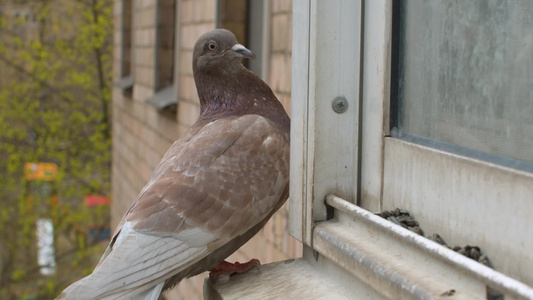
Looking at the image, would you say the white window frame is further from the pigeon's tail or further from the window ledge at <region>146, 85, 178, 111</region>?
the window ledge at <region>146, 85, 178, 111</region>

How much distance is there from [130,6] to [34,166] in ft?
22.9

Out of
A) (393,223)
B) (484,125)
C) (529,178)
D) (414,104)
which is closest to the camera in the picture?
(529,178)

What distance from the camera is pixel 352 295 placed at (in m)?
1.57

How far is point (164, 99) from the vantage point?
7379 millimetres

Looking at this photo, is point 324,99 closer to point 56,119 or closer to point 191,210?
point 191,210

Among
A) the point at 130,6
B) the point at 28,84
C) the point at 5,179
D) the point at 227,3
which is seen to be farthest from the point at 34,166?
the point at 227,3

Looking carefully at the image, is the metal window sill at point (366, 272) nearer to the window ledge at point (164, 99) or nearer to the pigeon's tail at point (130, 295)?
the pigeon's tail at point (130, 295)

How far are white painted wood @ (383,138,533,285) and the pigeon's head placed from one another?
88cm

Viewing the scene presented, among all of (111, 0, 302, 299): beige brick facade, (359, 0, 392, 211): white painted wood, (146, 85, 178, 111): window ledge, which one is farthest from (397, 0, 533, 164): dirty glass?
(146, 85, 178, 111): window ledge

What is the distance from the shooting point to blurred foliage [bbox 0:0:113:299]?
17031 millimetres

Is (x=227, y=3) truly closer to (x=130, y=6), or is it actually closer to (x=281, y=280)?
(x=281, y=280)

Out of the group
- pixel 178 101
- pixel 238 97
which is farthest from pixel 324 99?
pixel 178 101

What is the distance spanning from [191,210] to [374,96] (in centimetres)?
55

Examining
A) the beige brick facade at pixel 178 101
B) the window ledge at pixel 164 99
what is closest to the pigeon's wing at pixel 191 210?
the beige brick facade at pixel 178 101
